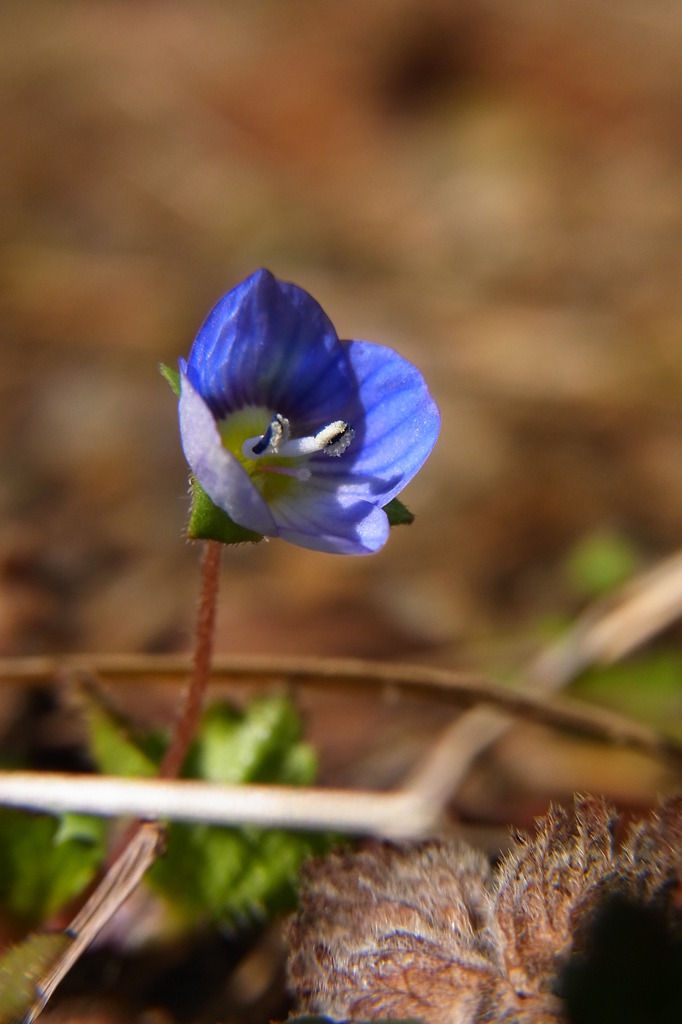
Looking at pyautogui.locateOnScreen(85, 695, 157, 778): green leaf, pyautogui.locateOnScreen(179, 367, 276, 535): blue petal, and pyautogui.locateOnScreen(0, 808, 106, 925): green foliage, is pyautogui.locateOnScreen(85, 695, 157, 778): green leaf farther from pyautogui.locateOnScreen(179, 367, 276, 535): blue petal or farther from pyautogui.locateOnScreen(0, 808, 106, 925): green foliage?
pyautogui.locateOnScreen(179, 367, 276, 535): blue petal

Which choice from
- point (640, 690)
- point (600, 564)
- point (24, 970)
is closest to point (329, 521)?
point (24, 970)

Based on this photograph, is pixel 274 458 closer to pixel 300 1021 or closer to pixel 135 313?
pixel 300 1021

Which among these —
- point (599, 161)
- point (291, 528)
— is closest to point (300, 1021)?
point (291, 528)

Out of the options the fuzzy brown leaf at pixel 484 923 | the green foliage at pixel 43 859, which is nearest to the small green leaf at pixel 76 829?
the green foliage at pixel 43 859

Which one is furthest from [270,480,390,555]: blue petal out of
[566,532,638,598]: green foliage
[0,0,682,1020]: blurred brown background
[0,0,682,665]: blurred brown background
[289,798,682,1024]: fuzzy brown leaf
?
[566,532,638,598]: green foliage

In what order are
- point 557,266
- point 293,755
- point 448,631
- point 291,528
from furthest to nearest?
point 557,266 < point 448,631 < point 293,755 < point 291,528
